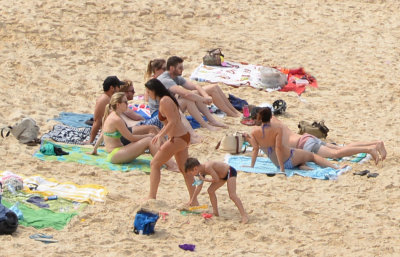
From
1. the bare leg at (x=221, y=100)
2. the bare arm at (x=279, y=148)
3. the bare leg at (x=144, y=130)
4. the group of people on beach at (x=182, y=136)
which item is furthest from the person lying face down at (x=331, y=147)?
the bare leg at (x=221, y=100)

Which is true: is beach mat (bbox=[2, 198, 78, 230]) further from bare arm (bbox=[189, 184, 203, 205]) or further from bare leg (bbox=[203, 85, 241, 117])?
bare leg (bbox=[203, 85, 241, 117])

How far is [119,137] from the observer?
462 inches

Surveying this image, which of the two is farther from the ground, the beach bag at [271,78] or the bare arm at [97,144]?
the beach bag at [271,78]

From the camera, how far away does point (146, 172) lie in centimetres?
1150

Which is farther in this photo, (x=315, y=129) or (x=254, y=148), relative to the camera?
(x=315, y=129)

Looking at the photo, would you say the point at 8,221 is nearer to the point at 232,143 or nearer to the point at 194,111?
the point at 232,143

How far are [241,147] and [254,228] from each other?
2.89 metres

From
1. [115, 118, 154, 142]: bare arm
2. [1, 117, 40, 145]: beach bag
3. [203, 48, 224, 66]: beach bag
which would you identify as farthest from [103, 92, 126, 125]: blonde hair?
[203, 48, 224, 66]: beach bag

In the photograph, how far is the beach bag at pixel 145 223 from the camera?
9242 mm

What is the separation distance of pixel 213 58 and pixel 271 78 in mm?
1286

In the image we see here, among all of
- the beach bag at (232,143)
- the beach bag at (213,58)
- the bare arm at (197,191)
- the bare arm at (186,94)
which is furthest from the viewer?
the beach bag at (213,58)

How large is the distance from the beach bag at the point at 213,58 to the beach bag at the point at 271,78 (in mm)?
989

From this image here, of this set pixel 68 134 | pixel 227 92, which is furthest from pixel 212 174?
pixel 227 92

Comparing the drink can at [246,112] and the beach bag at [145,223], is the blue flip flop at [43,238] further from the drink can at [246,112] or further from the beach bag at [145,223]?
the drink can at [246,112]
